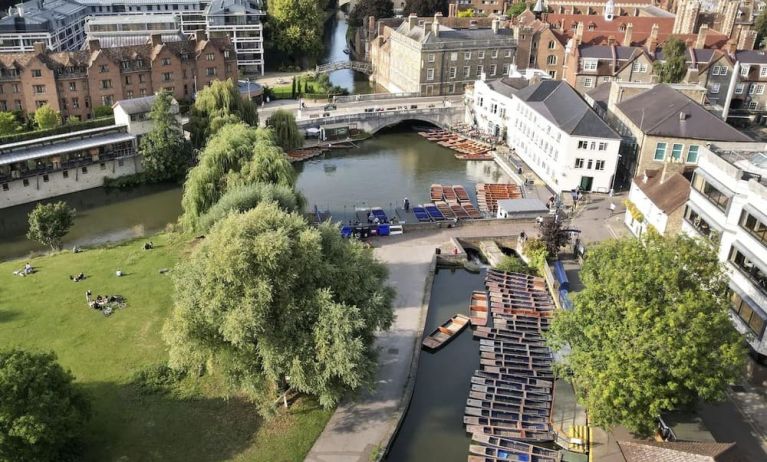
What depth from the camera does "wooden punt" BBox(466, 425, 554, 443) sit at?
2986cm

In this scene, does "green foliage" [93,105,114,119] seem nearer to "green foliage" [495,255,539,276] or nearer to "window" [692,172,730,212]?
"green foliage" [495,255,539,276]

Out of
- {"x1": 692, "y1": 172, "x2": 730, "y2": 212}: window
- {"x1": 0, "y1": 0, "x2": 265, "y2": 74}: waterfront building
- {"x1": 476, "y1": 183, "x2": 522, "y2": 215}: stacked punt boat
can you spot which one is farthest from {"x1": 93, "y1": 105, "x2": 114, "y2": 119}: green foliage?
{"x1": 692, "y1": 172, "x2": 730, "y2": 212}: window

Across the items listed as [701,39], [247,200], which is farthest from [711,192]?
[701,39]

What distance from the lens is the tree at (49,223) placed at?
149 ft

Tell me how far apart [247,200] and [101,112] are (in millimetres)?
41409

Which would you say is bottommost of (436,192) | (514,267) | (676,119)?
(514,267)

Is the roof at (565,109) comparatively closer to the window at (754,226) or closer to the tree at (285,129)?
the window at (754,226)

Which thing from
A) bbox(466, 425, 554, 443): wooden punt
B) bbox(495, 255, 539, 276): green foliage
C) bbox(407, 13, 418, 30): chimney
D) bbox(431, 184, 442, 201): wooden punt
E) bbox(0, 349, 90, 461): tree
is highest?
bbox(407, 13, 418, 30): chimney

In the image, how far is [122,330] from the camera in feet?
118

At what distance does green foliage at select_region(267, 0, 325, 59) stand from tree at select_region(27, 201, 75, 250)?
67772 mm

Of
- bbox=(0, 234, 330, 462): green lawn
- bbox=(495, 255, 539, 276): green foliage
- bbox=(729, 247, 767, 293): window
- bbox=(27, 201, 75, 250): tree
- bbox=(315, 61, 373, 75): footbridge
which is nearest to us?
bbox=(0, 234, 330, 462): green lawn

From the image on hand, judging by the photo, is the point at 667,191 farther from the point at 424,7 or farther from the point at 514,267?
the point at 424,7

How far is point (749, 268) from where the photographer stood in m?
33.7

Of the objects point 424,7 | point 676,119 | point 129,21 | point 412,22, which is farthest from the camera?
point 424,7
